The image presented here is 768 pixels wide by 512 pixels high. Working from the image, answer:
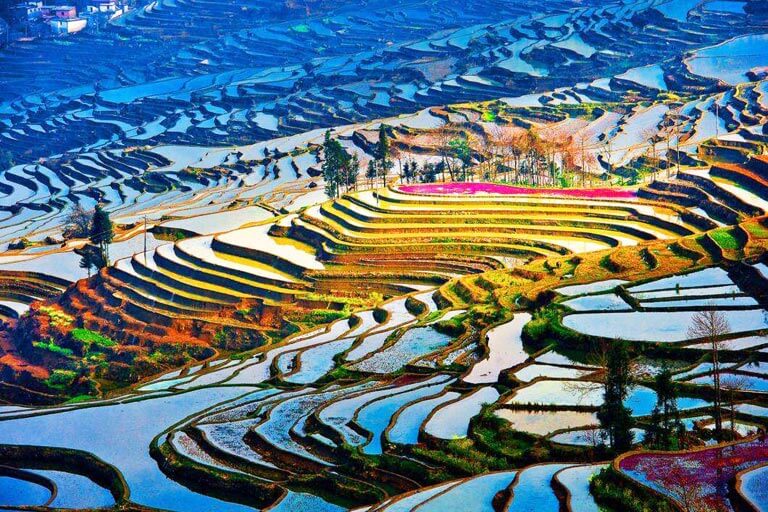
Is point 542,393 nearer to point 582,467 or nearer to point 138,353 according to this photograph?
point 582,467

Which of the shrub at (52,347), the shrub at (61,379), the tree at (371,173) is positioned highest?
the tree at (371,173)

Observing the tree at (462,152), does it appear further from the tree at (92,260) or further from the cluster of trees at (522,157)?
the tree at (92,260)

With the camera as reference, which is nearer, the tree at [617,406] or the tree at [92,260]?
the tree at [617,406]

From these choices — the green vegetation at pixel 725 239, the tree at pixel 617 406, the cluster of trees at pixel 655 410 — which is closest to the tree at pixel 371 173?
the green vegetation at pixel 725 239

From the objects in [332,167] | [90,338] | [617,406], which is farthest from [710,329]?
[332,167]

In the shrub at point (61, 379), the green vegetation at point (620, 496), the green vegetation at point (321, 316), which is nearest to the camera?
the green vegetation at point (620, 496)

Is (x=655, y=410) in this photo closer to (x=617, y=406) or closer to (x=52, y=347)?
(x=617, y=406)
